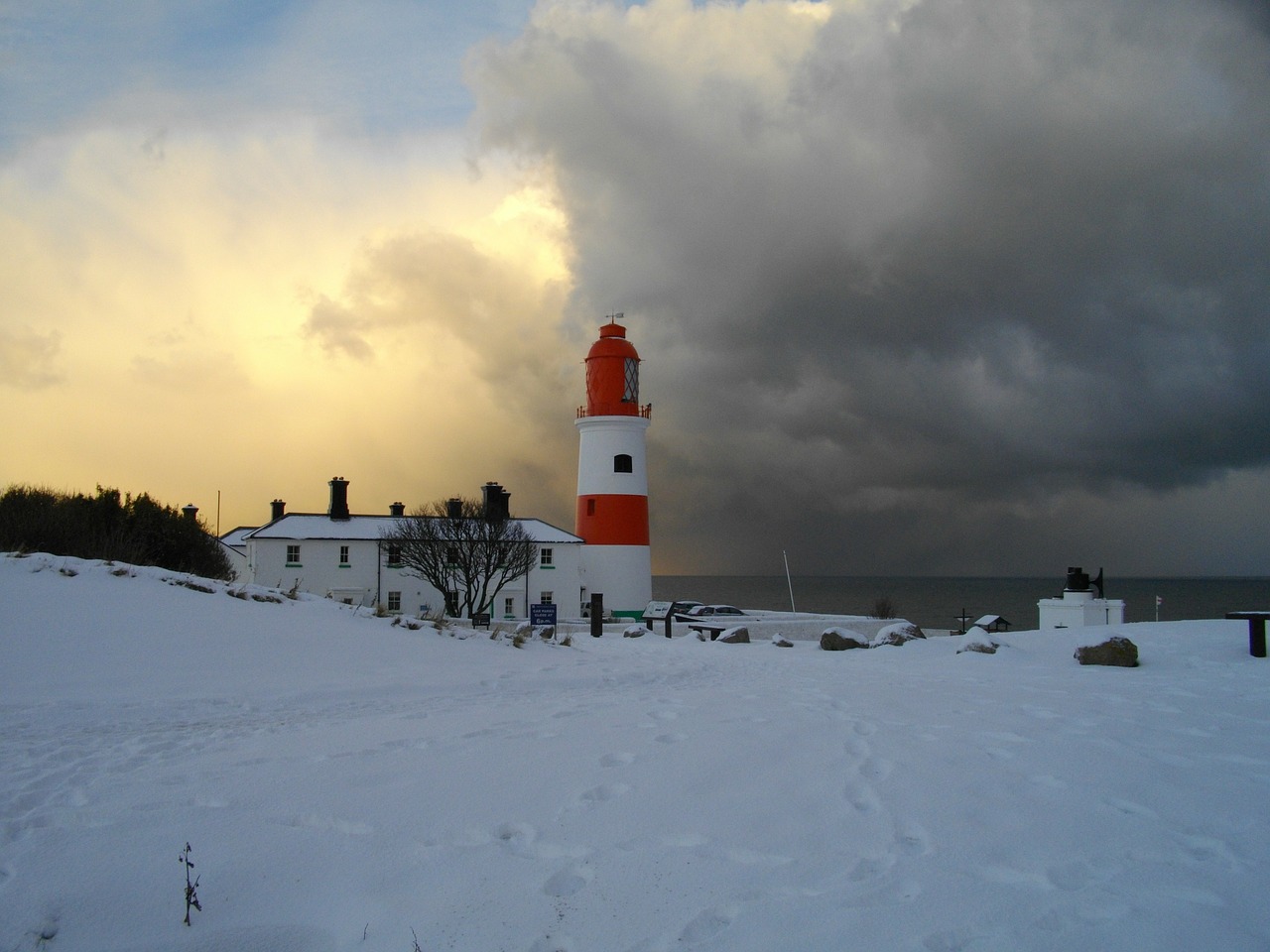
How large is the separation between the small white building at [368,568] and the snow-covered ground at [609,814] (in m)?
27.9

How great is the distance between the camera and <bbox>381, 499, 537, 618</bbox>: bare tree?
34938 mm

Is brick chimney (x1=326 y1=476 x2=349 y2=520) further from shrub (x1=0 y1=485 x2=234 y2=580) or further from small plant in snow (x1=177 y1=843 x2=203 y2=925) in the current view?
small plant in snow (x1=177 y1=843 x2=203 y2=925)

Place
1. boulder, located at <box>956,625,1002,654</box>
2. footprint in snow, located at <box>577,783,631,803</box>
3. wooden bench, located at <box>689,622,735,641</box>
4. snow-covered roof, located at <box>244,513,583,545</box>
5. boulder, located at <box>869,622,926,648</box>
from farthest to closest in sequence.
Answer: snow-covered roof, located at <box>244,513,583,545</box>
wooden bench, located at <box>689,622,735,641</box>
boulder, located at <box>869,622,926,648</box>
boulder, located at <box>956,625,1002,654</box>
footprint in snow, located at <box>577,783,631,803</box>

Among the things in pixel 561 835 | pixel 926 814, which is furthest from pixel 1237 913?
pixel 561 835

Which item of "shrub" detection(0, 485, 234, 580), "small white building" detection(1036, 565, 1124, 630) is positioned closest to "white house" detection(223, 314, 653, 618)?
"shrub" detection(0, 485, 234, 580)

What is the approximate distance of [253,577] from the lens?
36875mm

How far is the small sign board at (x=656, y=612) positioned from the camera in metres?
33.3

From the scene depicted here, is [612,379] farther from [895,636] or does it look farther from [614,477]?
[895,636]

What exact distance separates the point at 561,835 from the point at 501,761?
148 centimetres

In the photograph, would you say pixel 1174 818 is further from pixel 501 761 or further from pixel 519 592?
pixel 519 592

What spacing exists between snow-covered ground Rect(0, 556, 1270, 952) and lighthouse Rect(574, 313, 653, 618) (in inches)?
1098

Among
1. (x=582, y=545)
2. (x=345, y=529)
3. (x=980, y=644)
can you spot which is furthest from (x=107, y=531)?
(x=980, y=644)

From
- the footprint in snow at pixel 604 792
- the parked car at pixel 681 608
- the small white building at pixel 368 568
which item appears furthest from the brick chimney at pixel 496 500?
the footprint in snow at pixel 604 792

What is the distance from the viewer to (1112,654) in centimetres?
1285
